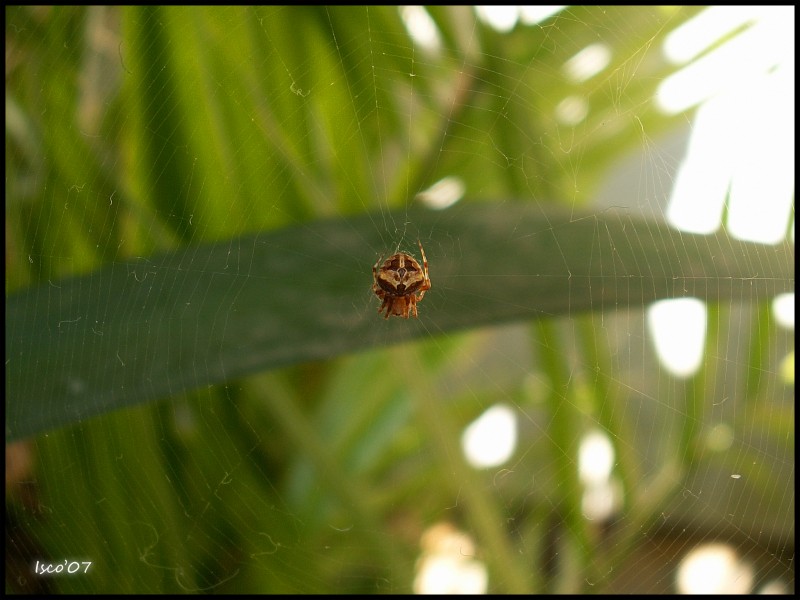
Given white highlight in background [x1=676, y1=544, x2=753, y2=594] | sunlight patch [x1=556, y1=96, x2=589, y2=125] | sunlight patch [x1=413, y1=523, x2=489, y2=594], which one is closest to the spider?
sunlight patch [x1=556, y1=96, x2=589, y2=125]

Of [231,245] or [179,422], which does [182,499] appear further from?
[231,245]

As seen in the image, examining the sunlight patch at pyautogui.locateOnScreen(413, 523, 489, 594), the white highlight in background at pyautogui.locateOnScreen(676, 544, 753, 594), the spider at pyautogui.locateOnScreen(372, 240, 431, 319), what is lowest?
the white highlight in background at pyautogui.locateOnScreen(676, 544, 753, 594)

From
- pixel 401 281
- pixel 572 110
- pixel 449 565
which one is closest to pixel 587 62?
pixel 572 110

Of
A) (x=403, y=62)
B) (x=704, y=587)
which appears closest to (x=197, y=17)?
(x=403, y=62)

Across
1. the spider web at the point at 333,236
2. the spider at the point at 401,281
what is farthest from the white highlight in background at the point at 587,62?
the spider at the point at 401,281

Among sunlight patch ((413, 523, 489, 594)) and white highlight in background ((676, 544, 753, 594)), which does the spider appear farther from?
white highlight in background ((676, 544, 753, 594))

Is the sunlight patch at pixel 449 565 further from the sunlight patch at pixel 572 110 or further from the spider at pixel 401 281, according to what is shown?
the sunlight patch at pixel 572 110
